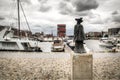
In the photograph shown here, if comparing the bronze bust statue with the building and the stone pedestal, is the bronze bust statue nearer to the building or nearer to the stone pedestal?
the stone pedestal

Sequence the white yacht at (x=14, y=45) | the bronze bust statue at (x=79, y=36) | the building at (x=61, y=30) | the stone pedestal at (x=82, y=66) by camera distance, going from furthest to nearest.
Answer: the building at (x=61, y=30), the white yacht at (x=14, y=45), the bronze bust statue at (x=79, y=36), the stone pedestal at (x=82, y=66)

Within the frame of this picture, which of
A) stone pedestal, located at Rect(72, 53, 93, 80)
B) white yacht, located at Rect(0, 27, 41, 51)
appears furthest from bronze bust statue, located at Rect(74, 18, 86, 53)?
white yacht, located at Rect(0, 27, 41, 51)

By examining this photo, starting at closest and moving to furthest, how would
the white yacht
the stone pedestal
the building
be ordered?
1. the stone pedestal
2. the white yacht
3. the building

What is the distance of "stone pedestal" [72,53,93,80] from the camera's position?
295 inches

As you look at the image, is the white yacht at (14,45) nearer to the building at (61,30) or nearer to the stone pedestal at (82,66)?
the stone pedestal at (82,66)

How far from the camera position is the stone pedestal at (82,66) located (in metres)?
7.48

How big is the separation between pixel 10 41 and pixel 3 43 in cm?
169

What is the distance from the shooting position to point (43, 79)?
1021 cm

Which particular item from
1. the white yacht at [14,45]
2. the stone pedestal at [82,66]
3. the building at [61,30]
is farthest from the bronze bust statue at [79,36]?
the building at [61,30]

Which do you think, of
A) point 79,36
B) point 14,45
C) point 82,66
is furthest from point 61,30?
point 82,66

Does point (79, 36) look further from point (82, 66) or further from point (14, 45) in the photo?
point (14, 45)

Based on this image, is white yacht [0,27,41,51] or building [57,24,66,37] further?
building [57,24,66,37]

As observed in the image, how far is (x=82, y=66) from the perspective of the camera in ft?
24.7

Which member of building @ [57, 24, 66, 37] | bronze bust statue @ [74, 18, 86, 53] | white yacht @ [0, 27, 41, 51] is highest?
building @ [57, 24, 66, 37]
